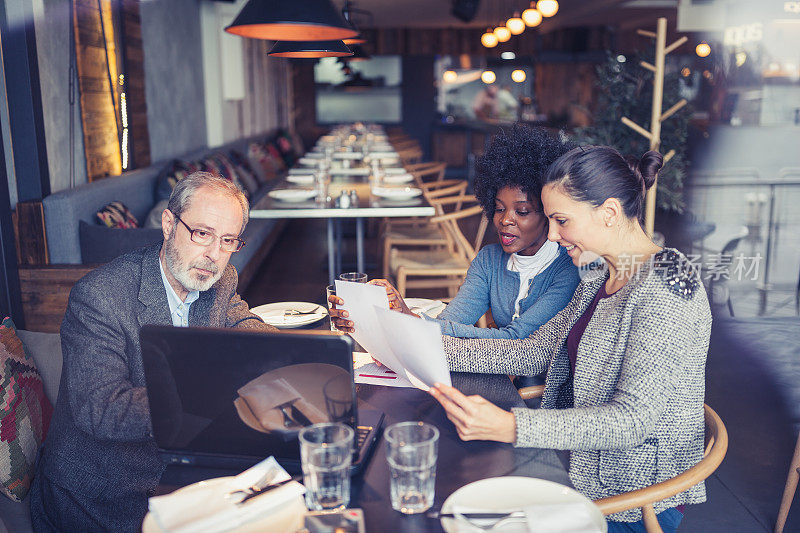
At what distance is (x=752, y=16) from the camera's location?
9.34m

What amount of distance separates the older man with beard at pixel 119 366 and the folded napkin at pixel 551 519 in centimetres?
77

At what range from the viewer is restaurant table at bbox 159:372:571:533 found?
108cm

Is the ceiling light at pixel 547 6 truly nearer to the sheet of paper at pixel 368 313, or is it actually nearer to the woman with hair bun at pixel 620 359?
the woman with hair bun at pixel 620 359

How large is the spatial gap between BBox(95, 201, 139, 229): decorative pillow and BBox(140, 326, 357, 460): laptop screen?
2.74m

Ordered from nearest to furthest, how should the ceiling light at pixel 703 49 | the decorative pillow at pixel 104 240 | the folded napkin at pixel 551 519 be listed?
1. the folded napkin at pixel 551 519
2. the decorative pillow at pixel 104 240
3. the ceiling light at pixel 703 49

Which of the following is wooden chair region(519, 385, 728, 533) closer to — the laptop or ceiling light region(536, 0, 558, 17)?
the laptop

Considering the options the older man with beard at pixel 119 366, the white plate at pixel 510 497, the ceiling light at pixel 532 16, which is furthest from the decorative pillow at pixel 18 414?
the ceiling light at pixel 532 16

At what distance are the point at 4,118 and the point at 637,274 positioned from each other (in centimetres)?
300

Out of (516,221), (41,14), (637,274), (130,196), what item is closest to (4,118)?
(41,14)

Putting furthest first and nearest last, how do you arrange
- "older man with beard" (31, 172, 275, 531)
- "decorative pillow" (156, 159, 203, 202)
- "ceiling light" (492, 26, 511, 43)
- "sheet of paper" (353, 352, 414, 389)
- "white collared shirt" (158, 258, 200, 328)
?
"ceiling light" (492, 26, 511, 43), "decorative pillow" (156, 159, 203, 202), "white collared shirt" (158, 258, 200, 328), "sheet of paper" (353, 352, 414, 389), "older man with beard" (31, 172, 275, 531)

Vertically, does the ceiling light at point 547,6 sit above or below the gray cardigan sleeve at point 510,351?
above

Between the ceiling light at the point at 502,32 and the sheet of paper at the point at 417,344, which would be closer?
the sheet of paper at the point at 417,344

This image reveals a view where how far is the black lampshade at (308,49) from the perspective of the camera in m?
2.36


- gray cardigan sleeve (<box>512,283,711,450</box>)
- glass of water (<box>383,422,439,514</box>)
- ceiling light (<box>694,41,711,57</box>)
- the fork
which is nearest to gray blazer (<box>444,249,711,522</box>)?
gray cardigan sleeve (<box>512,283,711,450</box>)
